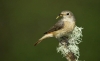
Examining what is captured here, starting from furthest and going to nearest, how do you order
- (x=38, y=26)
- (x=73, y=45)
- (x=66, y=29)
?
(x=38, y=26) < (x=66, y=29) < (x=73, y=45)

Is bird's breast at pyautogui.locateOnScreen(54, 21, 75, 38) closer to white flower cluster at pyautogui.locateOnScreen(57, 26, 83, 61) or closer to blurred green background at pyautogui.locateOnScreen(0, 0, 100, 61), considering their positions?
white flower cluster at pyautogui.locateOnScreen(57, 26, 83, 61)

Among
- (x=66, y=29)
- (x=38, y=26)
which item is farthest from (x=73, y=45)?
(x=38, y=26)

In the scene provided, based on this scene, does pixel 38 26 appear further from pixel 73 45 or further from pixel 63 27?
pixel 73 45

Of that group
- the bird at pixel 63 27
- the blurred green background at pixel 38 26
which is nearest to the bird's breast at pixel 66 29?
the bird at pixel 63 27

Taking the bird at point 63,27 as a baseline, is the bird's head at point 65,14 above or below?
above

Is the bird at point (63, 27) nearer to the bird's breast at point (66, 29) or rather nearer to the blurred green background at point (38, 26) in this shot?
the bird's breast at point (66, 29)

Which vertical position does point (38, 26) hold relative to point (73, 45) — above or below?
below
